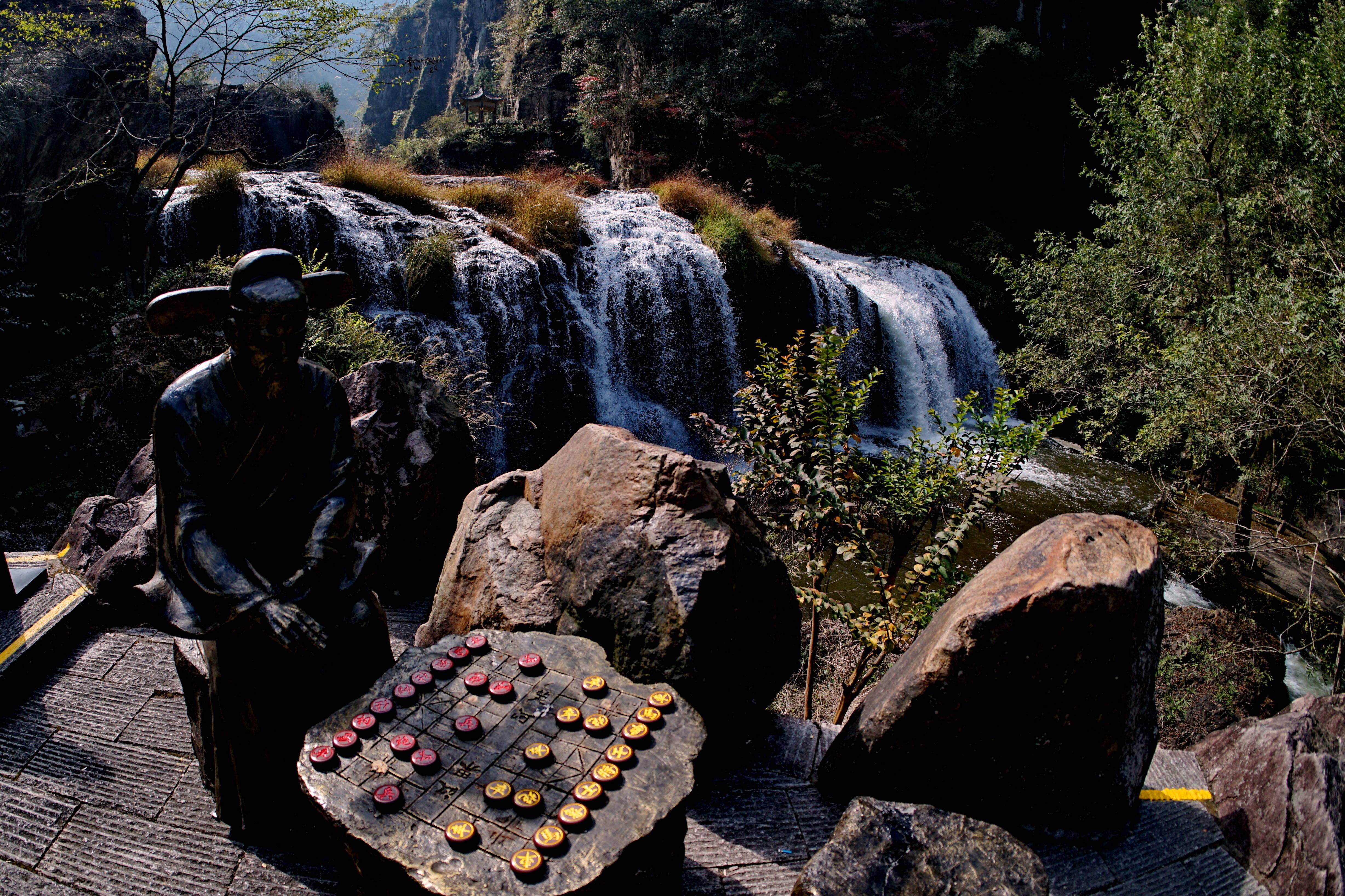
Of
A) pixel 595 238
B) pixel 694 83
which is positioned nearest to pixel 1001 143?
pixel 694 83

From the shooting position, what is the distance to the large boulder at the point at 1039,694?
253 cm

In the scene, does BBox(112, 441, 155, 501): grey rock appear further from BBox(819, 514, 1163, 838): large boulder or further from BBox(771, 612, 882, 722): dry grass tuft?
BBox(819, 514, 1163, 838): large boulder

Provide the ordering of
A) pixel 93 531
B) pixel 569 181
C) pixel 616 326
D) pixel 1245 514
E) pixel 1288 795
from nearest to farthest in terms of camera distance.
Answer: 1. pixel 1288 795
2. pixel 93 531
3. pixel 1245 514
4. pixel 616 326
5. pixel 569 181

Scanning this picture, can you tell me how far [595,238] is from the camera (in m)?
12.2

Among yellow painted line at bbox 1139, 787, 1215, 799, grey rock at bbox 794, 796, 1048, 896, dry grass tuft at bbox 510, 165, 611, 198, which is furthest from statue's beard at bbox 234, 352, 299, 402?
dry grass tuft at bbox 510, 165, 611, 198

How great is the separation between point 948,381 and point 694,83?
9769mm

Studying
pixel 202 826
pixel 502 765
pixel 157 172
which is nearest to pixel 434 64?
pixel 157 172

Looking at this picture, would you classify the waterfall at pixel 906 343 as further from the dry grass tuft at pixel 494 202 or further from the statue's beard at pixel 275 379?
the statue's beard at pixel 275 379

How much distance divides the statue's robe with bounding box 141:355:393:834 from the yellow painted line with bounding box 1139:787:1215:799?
10.2 ft

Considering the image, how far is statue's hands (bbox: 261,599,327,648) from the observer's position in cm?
230

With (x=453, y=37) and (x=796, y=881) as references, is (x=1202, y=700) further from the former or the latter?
(x=453, y=37)

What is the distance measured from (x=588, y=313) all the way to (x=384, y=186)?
3.90 meters

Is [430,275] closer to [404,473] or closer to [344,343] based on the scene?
[344,343]

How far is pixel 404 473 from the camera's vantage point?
4.99m
